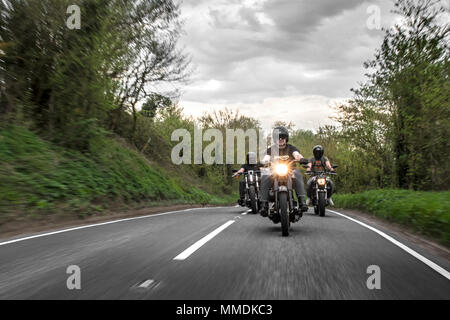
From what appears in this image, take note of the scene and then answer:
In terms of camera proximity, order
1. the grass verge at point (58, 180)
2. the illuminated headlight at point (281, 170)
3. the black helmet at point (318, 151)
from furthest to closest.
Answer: the black helmet at point (318, 151) → the grass verge at point (58, 180) → the illuminated headlight at point (281, 170)

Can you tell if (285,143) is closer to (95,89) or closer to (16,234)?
(16,234)

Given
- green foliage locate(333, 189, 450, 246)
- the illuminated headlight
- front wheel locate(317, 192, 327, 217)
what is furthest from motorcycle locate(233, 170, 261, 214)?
the illuminated headlight

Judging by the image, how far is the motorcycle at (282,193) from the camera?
7.08 m

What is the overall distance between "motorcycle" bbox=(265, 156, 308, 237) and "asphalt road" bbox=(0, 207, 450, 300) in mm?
367

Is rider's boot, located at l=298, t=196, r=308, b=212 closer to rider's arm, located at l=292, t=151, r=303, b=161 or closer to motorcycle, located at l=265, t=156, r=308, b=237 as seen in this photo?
motorcycle, located at l=265, t=156, r=308, b=237

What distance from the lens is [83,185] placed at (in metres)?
12.2

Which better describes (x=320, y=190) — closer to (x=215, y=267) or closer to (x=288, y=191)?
(x=288, y=191)

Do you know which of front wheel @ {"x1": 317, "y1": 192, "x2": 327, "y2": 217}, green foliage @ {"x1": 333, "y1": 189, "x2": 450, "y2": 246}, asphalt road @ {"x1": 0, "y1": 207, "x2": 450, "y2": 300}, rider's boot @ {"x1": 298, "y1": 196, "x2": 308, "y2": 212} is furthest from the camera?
front wheel @ {"x1": 317, "y1": 192, "x2": 327, "y2": 217}

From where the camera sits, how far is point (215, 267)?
181 inches

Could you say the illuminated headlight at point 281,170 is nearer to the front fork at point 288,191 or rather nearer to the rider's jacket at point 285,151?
the front fork at point 288,191

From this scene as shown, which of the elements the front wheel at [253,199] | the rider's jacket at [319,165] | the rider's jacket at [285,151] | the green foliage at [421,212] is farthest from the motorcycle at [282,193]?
the rider's jacket at [319,165]

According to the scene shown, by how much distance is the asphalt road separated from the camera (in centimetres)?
360

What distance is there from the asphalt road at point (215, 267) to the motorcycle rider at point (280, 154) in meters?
0.61
